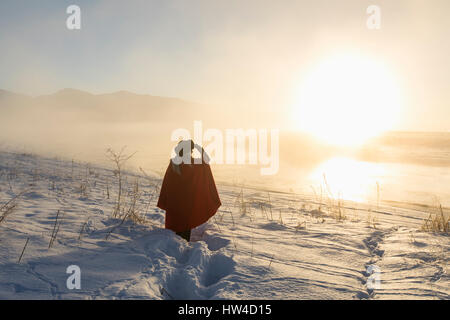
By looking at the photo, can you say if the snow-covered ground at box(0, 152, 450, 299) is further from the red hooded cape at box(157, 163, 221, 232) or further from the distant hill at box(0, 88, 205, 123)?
the distant hill at box(0, 88, 205, 123)

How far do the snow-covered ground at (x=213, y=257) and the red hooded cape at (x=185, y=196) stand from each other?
252mm

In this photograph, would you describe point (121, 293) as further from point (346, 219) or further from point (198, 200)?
point (346, 219)

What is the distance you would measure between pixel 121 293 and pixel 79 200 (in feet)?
12.4

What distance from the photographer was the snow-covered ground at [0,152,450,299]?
2.58 m

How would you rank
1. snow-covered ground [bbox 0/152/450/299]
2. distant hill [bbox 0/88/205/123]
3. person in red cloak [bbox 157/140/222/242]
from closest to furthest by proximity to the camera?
snow-covered ground [bbox 0/152/450/299] < person in red cloak [bbox 157/140/222/242] < distant hill [bbox 0/88/205/123]

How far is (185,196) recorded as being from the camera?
4164 mm

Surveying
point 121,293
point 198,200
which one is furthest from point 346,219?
point 121,293

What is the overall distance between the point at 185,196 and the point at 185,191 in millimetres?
73

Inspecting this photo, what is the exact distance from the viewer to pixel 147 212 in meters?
5.38

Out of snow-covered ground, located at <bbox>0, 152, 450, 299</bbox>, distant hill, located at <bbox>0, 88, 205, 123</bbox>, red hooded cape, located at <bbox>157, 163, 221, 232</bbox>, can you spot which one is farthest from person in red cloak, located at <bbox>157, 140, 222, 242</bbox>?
distant hill, located at <bbox>0, 88, 205, 123</bbox>

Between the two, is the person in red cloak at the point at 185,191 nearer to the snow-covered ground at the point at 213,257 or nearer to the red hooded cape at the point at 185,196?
the red hooded cape at the point at 185,196

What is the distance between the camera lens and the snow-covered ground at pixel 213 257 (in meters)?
2.58

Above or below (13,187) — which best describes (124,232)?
below

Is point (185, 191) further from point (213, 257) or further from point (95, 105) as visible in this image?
point (95, 105)
